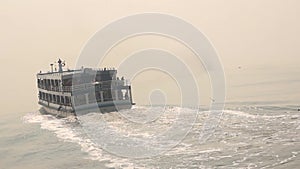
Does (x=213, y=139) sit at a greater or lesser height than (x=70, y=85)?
lesser

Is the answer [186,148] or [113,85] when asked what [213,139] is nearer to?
[186,148]

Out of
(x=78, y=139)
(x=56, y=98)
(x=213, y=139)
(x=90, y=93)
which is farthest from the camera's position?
(x=56, y=98)

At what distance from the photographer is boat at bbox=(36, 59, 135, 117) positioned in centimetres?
5206

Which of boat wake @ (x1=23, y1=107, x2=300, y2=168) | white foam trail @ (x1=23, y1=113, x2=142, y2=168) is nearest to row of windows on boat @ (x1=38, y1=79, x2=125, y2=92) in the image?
white foam trail @ (x1=23, y1=113, x2=142, y2=168)

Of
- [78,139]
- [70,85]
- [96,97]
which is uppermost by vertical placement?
[70,85]

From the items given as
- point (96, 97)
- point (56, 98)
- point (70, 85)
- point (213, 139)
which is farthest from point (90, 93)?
point (213, 139)

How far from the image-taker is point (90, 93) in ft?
174

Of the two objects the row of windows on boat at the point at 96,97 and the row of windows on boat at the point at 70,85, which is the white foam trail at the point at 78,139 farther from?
the row of windows on boat at the point at 70,85

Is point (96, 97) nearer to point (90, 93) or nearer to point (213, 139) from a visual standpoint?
point (90, 93)

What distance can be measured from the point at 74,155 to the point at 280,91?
37.7m

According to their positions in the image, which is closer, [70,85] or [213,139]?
[213,139]

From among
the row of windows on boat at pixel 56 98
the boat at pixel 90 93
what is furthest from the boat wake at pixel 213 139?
the row of windows on boat at pixel 56 98

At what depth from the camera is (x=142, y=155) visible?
29.7 metres

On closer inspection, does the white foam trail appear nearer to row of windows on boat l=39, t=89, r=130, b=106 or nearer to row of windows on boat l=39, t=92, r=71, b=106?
row of windows on boat l=39, t=92, r=71, b=106
